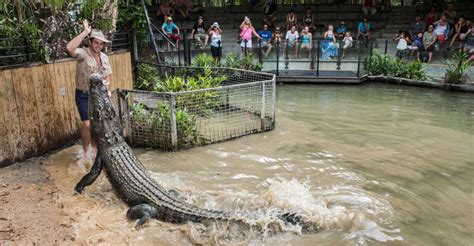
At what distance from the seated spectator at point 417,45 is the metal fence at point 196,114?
7.69 metres

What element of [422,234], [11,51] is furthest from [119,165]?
[422,234]

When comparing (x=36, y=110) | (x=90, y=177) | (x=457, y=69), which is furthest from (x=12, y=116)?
(x=457, y=69)

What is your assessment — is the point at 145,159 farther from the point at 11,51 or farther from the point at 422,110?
the point at 422,110

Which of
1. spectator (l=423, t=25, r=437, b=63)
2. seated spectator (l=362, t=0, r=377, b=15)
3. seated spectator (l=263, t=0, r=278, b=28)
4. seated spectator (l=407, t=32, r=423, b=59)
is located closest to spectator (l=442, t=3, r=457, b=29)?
spectator (l=423, t=25, r=437, b=63)

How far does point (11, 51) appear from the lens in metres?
5.43

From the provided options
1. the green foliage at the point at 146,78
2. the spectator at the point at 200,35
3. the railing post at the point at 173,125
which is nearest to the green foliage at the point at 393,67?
the spectator at the point at 200,35

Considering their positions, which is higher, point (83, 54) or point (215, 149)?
point (83, 54)

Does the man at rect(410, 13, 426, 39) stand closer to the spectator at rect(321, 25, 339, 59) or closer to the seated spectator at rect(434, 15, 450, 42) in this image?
the seated spectator at rect(434, 15, 450, 42)

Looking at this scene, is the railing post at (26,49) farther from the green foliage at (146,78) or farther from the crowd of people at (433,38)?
the crowd of people at (433,38)

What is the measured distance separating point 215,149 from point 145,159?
112cm

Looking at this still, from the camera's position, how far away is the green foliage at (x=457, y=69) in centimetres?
1095

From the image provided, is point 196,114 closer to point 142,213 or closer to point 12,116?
point 12,116

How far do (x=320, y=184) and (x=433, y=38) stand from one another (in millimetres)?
10167

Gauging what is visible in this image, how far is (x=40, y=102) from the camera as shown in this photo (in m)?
5.64
